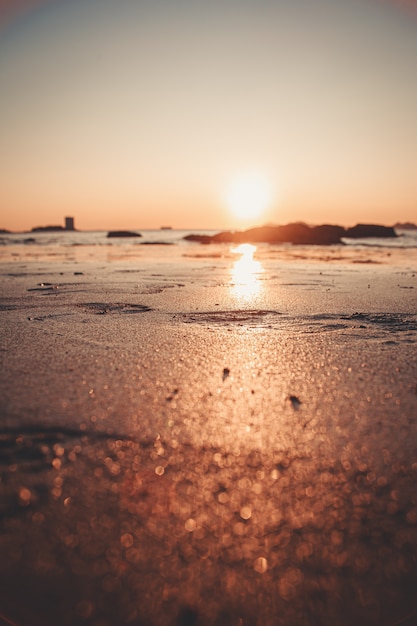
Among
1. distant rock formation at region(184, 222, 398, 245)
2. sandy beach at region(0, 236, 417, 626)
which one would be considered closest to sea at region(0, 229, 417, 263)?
distant rock formation at region(184, 222, 398, 245)

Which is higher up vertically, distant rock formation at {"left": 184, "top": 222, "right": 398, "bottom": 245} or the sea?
distant rock formation at {"left": 184, "top": 222, "right": 398, "bottom": 245}

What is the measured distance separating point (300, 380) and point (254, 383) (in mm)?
270

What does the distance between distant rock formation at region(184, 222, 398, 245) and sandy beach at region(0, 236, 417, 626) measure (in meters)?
35.1

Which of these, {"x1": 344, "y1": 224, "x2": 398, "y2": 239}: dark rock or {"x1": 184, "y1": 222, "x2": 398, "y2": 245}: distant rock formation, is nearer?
{"x1": 184, "y1": 222, "x2": 398, "y2": 245}: distant rock formation

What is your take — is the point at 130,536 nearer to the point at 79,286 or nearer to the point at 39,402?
the point at 39,402

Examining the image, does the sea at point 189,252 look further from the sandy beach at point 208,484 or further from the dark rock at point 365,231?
the dark rock at point 365,231

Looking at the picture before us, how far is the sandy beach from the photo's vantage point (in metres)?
1.04

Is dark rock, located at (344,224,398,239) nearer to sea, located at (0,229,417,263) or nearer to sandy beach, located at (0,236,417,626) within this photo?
sea, located at (0,229,417,263)

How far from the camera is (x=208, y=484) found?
1.42 meters

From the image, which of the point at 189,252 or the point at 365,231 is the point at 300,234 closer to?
the point at 365,231

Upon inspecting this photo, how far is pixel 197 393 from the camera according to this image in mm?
2184

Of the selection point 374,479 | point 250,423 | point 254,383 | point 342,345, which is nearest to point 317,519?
point 374,479

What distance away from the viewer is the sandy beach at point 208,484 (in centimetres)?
104

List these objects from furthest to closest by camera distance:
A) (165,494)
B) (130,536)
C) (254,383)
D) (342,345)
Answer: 1. (342,345)
2. (254,383)
3. (165,494)
4. (130,536)
